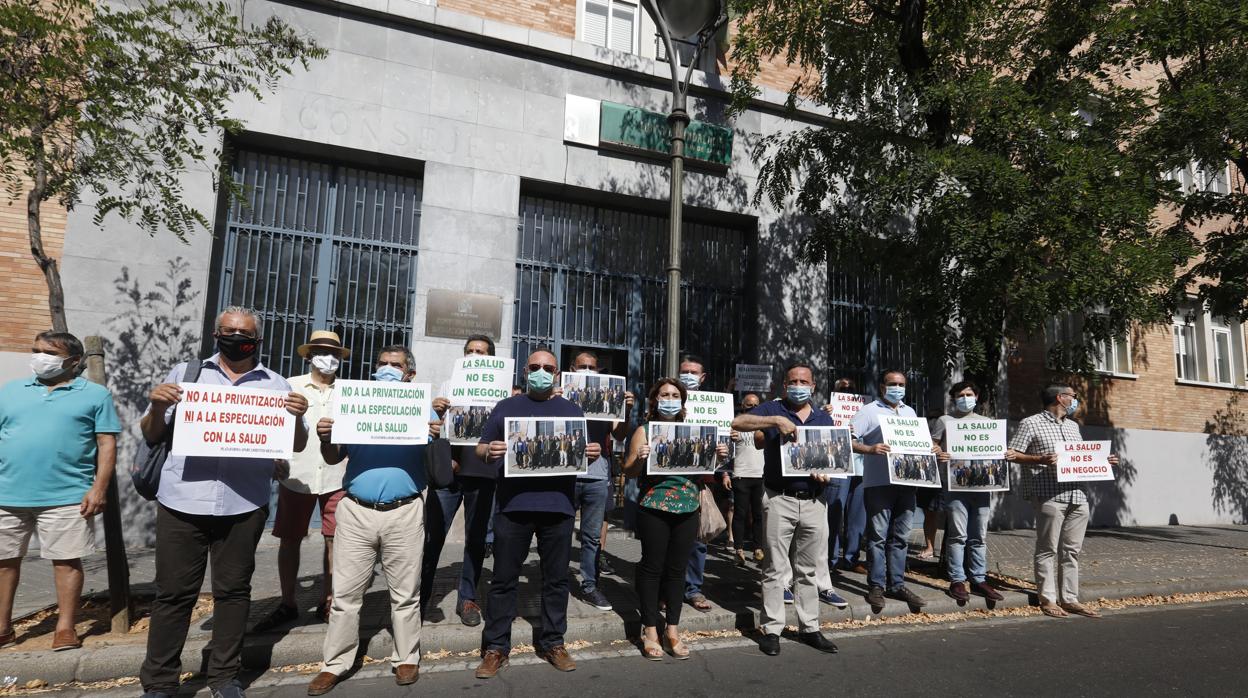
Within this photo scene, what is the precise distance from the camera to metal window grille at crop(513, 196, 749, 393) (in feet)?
33.4

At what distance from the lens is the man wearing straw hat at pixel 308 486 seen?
506cm

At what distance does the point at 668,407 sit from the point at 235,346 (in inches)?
113

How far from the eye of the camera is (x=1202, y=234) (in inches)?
616

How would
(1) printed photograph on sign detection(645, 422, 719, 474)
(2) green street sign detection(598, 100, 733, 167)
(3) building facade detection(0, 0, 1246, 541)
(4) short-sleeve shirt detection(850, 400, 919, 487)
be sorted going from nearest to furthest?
(1) printed photograph on sign detection(645, 422, 719, 474), (4) short-sleeve shirt detection(850, 400, 919, 487), (3) building facade detection(0, 0, 1246, 541), (2) green street sign detection(598, 100, 733, 167)

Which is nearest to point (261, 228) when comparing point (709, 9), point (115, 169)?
point (115, 169)

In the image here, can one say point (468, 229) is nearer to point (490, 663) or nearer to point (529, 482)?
point (529, 482)

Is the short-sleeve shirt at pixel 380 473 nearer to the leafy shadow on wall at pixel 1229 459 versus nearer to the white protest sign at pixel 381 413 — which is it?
the white protest sign at pixel 381 413

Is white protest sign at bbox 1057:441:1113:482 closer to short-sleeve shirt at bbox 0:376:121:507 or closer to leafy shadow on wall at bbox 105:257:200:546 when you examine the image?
short-sleeve shirt at bbox 0:376:121:507

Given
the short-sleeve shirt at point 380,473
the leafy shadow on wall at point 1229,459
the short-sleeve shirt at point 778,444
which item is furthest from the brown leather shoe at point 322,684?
the leafy shadow on wall at point 1229,459

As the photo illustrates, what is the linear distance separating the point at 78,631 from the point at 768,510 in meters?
5.09

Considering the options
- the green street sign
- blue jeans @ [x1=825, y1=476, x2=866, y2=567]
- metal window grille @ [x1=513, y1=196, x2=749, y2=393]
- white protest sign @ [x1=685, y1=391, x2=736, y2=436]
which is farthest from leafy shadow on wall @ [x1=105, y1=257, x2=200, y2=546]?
blue jeans @ [x1=825, y1=476, x2=866, y2=567]

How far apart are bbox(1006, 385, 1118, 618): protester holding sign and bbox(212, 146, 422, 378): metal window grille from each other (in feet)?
24.9

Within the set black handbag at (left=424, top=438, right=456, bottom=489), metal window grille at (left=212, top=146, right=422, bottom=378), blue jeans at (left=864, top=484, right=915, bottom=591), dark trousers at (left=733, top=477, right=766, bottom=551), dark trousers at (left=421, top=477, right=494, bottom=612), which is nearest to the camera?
black handbag at (left=424, top=438, right=456, bottom=489)

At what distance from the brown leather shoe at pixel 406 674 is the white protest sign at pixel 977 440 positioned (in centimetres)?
506
